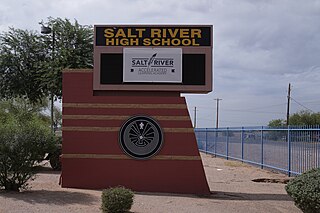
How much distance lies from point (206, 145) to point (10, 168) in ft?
90.5

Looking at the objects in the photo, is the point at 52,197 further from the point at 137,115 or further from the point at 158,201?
the point at 137,115

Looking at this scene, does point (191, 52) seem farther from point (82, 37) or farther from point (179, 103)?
point (82, 37)

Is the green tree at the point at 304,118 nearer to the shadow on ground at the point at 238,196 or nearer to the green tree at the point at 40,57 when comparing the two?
the green tree at the point at 40,57

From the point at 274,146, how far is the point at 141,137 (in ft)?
31.6

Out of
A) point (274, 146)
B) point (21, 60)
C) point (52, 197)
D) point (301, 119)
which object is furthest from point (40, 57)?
point (301, 119)

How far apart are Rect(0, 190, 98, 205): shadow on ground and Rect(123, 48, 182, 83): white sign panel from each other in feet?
12.0

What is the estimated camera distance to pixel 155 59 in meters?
14.7

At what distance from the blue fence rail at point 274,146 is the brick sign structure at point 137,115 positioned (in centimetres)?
568

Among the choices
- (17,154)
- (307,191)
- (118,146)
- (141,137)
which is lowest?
(307,191)

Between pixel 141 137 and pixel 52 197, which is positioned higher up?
pixel 141 137

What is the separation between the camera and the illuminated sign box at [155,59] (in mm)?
14547

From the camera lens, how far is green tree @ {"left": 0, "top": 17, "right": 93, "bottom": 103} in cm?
2830

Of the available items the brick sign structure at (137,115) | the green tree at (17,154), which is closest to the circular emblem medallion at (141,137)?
the brick sign structure at (137,115)

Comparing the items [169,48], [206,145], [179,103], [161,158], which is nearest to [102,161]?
[161,158]
